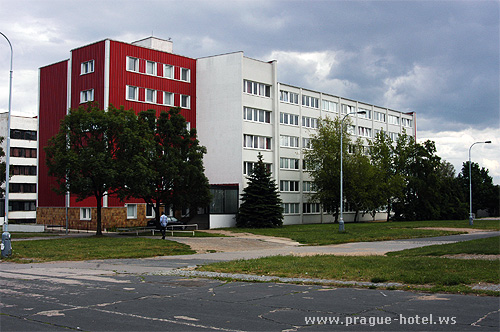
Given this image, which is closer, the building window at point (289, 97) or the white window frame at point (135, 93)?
the white window frame at point (135, 93)

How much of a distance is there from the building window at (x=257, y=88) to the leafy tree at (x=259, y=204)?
9.94 metres

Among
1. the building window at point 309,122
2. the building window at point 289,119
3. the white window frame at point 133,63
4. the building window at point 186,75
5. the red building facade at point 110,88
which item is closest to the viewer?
the red building facade at point 110,88

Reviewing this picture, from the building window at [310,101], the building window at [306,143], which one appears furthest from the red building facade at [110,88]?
the building window at [310,101]

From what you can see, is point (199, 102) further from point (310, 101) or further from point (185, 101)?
point (310, 101)

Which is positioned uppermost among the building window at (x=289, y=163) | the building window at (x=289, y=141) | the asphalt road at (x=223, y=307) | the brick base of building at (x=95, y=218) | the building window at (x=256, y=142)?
the building window at (x=289, y=141)

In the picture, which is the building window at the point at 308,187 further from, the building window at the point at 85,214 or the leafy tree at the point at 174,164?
the building window at the point at 85,214

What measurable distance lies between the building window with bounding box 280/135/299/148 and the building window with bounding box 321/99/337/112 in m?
8.87

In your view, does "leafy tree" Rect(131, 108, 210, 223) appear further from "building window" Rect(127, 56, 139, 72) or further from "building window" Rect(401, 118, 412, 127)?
"building window" Rect(401, 118, 412, 127)

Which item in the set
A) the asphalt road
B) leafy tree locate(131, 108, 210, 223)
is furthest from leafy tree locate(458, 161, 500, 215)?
the asphalt road

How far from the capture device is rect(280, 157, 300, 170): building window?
64125 millimetres

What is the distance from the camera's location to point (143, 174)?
36375 millimetres

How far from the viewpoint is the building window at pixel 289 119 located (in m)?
64.1

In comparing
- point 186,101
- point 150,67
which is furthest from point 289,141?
point 150,67

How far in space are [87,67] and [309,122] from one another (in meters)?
30.1
